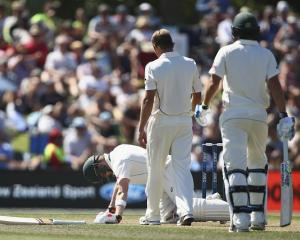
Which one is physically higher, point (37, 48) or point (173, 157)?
point (37, 48)

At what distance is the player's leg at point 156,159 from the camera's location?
12.4 m

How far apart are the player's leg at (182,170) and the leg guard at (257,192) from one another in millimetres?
832

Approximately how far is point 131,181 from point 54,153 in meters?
7.04

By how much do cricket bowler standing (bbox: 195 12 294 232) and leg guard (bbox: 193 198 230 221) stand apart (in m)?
1.23

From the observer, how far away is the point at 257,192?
11875mm

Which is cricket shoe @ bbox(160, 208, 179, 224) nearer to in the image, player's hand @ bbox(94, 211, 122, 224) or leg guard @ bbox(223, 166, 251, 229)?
player's hand @ bbox(94, 211, 122, 224)

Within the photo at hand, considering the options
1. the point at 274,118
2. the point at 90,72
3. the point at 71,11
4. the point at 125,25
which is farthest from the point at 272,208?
the point at 71,11

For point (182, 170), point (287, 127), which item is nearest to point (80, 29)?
point (182, 170)

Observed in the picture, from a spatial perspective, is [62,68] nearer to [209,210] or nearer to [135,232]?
[209,210]

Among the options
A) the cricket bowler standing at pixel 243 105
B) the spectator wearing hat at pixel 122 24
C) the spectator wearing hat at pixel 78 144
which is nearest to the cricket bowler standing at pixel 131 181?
the cricket bowler standing at pixel 243 105

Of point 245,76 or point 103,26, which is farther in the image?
point 103,26

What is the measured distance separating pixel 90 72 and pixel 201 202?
31.5 feet

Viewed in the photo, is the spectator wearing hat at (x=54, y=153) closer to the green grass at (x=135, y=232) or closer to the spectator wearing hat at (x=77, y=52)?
the spectator wearing hat at (x=77, y=52)

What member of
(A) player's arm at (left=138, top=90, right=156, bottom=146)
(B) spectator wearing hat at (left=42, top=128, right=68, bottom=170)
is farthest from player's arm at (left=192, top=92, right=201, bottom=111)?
(B) spectator wearing hat at (left=42, top=128, right=68, bottom=170)
